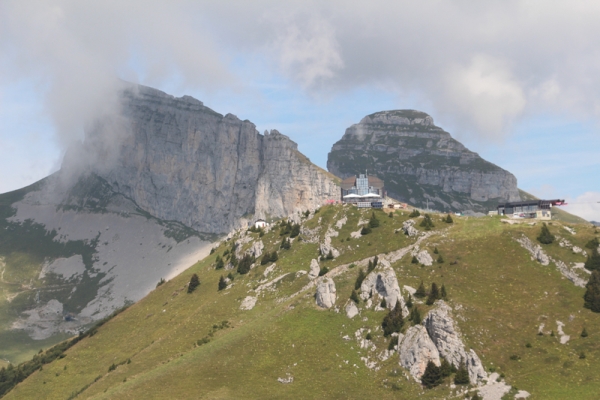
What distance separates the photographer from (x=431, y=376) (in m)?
76.0

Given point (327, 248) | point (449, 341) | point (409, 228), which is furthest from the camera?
point (327, 248)

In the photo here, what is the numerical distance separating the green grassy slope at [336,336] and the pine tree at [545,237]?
1.18 m

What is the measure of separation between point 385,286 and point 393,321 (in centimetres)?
738

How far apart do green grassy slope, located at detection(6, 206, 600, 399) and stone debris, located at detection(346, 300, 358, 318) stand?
2.99 ft

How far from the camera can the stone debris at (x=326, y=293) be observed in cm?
9612

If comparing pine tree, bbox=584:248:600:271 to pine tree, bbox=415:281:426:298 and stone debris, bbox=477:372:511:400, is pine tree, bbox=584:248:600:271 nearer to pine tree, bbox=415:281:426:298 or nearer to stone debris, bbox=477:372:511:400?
pine tree, bbox=415:281:426:298

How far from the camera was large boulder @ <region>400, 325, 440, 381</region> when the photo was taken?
78.1 metres

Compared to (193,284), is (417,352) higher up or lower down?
lower down

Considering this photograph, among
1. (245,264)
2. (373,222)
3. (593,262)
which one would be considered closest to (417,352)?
(593,262)

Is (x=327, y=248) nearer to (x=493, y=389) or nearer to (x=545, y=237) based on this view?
(x=545, y=237)

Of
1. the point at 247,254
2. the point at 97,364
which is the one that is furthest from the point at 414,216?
the point at 97,364

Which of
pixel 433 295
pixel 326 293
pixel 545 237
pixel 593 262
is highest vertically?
pixel 545 237

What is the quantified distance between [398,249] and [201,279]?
160ft

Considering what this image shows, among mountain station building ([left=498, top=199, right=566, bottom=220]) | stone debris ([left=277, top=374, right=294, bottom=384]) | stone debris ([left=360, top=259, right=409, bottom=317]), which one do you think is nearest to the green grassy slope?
stone debris ([left=277, top=374, right=294, bottom=384])
